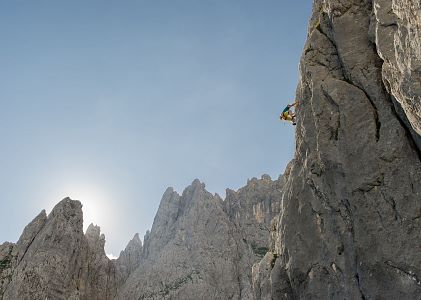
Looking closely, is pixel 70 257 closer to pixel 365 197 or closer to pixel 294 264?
pixel 294 264

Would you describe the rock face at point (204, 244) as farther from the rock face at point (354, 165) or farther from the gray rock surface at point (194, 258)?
the rock face at point (354, 165)

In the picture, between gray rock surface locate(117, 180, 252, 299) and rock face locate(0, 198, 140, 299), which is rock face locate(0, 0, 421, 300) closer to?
rock face locate(0, 198, 140, 299)

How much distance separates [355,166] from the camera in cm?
2766

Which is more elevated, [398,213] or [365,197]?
[365,197]

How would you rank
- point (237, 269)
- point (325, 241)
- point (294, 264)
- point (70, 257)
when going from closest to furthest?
1. point (325, 241)
2. point (294, 264)
3. point (70, 257)
4. point (237, 269)

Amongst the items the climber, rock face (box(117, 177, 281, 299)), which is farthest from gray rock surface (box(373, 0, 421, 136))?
rock face (box(117, 177, 281, 299))

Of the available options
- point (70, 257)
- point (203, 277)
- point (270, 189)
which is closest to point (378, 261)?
point (70, 257)

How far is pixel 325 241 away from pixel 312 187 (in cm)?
420

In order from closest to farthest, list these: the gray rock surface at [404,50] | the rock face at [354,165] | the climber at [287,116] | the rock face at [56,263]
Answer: the gray rock surface at [404,50], the rock face at [354,165], the climber at [287,116], the rock face at [56,263]

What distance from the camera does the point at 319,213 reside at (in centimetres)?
3103

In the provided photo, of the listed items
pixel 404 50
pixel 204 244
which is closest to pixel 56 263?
pixel 204 244

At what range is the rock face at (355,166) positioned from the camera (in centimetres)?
2367

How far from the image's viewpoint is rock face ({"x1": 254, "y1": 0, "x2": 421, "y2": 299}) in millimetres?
23672

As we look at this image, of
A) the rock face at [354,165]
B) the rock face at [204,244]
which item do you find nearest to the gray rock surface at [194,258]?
the rock face at [204,244]
